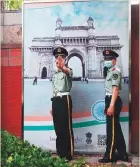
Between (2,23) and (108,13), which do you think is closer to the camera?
(108,13)


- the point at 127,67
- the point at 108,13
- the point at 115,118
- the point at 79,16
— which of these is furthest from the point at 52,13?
the point at 115,118

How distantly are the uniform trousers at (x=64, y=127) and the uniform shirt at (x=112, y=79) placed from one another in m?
0.55

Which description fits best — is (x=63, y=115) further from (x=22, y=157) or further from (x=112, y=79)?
(x=22, y=157)

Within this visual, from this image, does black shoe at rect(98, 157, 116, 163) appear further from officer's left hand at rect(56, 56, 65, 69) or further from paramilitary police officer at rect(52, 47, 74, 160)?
officer's left hand at rect(56, 56, 65, 69)

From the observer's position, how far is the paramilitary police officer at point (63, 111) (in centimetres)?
464

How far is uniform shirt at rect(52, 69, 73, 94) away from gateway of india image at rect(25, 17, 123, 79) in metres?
0.27

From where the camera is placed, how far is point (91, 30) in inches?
194

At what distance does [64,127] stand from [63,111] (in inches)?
8.5

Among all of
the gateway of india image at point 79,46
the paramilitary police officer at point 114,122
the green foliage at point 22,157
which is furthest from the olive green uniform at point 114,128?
the green foliage at point 22,157

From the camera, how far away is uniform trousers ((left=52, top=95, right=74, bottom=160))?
4.64 meters

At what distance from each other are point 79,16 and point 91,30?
26cm

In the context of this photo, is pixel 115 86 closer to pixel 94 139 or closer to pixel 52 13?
pixel 94 139

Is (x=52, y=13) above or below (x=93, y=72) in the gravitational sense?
above

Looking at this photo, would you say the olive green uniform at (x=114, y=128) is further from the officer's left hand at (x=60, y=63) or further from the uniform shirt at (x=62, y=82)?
the officer's left hand at (x=60, y=63)
